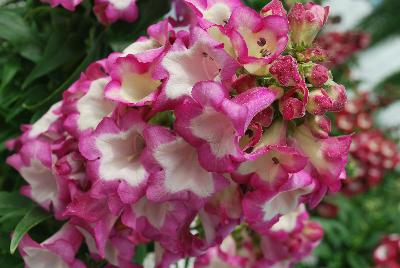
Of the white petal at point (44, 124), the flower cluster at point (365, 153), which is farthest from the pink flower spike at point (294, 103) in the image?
the flower cluster at point (365, 153)

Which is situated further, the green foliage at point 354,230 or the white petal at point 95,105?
the green foliage at point 354,230

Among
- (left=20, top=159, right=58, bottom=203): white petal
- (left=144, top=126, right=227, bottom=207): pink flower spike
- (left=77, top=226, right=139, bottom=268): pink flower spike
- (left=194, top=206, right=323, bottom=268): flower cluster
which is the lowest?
(left=194, top=206, right=323, bottom=268): flower cluster

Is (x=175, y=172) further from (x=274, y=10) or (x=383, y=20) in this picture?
(x=383, y=20)

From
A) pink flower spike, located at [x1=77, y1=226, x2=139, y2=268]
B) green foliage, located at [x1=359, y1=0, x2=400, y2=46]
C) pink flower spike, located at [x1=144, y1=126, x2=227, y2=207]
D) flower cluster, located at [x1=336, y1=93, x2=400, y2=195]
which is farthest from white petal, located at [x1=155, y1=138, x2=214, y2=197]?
green foliage, located at [x1=359, y1=0, x2=400, y2=46]

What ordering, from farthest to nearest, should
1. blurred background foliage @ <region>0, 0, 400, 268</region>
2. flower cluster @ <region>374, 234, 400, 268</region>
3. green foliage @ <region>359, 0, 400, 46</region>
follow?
green foliage @ <region>359, 0, 400, 46</region>, flower cluster @ <region>374, 234, 400, 268</region>, blurred background foliage @ <region>0, 0, 400, 268</region>

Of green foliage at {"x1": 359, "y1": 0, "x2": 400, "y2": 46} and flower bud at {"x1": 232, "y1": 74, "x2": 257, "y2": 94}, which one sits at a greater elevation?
flower bud at {"x1": 232, "y1": 74, "x2": 257, "y2": 94}

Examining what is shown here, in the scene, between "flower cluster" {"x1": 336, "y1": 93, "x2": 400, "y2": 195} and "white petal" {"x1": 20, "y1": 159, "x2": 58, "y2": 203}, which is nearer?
"white petal" {"x1": 20, "y1": 159, "x2": 58, "y2": 203}

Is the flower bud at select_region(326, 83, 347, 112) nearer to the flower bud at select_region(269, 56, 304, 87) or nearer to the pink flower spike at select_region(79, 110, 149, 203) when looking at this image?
the flower bud at select_region(269, 56, 304, 87)

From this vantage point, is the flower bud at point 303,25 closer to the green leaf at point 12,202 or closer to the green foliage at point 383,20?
the green leaf at point 12,202
